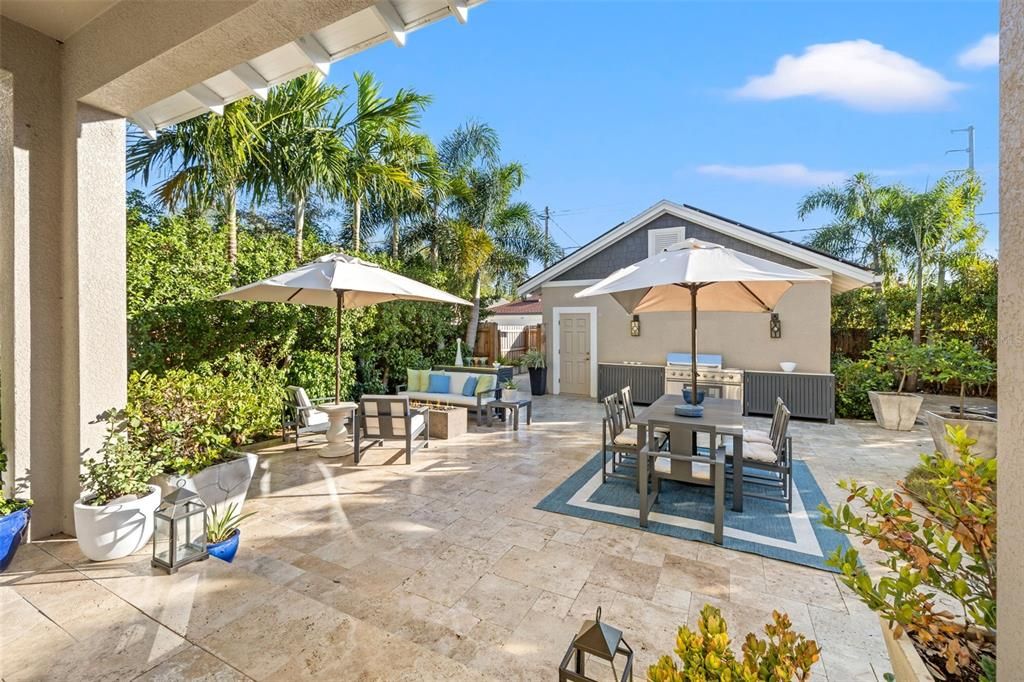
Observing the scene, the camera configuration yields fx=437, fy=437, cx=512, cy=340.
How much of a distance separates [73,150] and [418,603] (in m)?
4.26

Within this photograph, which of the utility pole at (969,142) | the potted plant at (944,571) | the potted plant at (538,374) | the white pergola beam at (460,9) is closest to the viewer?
the potted plant at (944,571)

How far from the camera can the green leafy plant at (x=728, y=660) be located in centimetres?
122

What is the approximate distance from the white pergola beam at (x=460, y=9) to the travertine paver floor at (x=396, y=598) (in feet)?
11.7

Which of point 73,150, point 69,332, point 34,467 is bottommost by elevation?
point 34,467

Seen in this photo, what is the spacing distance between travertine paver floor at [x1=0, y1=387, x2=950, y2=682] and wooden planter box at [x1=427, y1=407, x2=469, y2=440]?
2.41 meters

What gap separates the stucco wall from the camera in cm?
912

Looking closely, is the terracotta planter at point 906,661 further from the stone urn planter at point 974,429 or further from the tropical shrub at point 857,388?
the tropical shrub at point 857,388

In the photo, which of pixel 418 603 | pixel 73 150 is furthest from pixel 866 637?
pixel 73 150

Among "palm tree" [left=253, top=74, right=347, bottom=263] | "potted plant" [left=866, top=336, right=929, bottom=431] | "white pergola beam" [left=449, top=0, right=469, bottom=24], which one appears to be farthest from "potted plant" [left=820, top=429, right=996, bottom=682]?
"palm tree" [left=253, top=74, right=347, bottom=263]

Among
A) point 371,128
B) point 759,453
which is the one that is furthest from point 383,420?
point 371,128

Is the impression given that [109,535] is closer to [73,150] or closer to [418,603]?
[418,603]

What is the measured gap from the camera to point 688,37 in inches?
301

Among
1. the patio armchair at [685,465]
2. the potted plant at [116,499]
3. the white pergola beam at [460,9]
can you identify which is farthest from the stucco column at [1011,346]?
the potted plant at [116,499]

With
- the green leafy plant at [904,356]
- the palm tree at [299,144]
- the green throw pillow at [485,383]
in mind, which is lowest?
the green throw pillow at [485,383]
